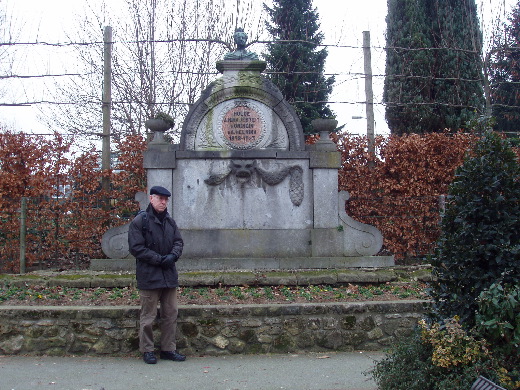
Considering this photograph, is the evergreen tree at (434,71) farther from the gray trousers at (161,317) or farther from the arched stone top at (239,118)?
the gray trousers at (161,317)

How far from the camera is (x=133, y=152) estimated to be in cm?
1225

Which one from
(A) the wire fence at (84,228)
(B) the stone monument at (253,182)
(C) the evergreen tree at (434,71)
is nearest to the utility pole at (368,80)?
(C) the evergreen tree at (434,71)

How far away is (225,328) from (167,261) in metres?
1.08

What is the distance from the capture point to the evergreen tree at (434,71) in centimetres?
1745

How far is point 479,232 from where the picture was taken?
416cm

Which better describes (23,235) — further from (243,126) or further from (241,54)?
(241,54)

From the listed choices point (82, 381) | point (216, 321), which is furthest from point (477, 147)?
point (82, 381)

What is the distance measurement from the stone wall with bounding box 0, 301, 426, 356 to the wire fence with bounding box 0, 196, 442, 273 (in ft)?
15.1

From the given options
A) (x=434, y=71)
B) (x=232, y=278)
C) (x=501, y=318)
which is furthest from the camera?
(x=434, y=71)

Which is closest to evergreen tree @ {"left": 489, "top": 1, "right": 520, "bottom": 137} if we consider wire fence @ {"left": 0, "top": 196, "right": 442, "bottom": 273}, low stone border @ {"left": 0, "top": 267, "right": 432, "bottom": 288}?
wire fence @ {"left": 0, "top": 196, "right": 442, "bottom": 273}

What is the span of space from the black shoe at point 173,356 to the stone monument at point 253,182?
2813mm

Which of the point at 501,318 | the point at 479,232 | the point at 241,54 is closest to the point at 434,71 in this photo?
the point at 241,54

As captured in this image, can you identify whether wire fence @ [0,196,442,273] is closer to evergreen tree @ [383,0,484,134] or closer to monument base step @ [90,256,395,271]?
monument base step @ [90,256,395,271]

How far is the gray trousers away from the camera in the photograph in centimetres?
603
